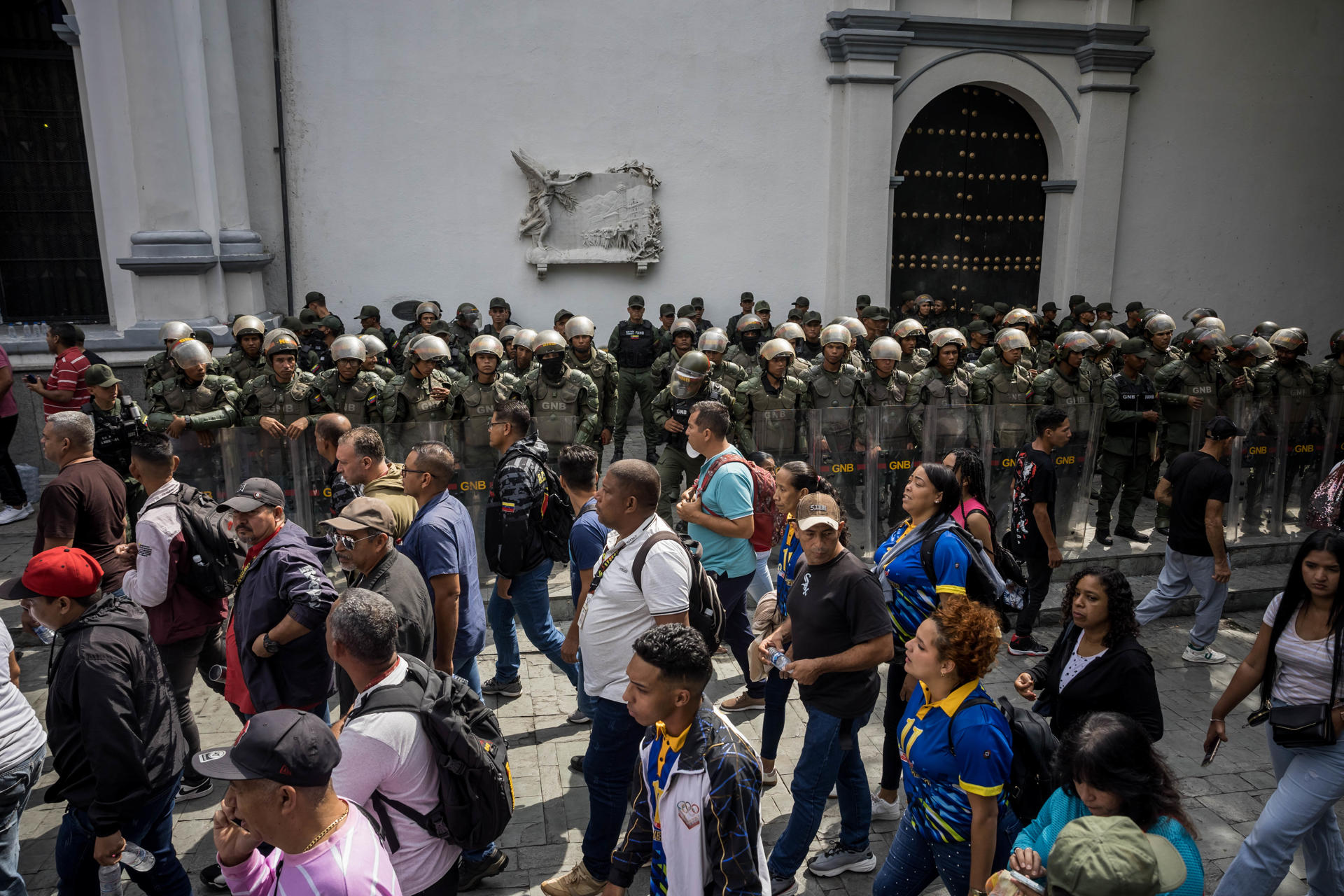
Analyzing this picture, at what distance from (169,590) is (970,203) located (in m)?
14.0

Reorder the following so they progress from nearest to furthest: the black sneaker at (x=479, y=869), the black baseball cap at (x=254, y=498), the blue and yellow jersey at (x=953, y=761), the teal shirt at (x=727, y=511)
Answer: the blue and yellow jersey at (x=953, y=761), the black baseball cap at (x=254, y=498), the black sneaker at (x=479, y=869), the teal shirt at (x=727, y=511)

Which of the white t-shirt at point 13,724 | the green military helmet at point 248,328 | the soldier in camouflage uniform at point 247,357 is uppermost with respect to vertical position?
the green military helmet at point 248,328

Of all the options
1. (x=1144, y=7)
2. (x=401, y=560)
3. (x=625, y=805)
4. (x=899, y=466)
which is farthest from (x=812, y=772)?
(x=1144, y=7)

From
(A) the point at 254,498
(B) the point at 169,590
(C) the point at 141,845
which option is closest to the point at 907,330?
(A) the point at 254,498

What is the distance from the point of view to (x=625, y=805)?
394 centimetres

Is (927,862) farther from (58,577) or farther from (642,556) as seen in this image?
(58,577)

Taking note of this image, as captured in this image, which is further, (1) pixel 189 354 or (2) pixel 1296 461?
(2) pixel 1296 461

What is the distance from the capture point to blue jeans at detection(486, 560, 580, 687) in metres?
5.40

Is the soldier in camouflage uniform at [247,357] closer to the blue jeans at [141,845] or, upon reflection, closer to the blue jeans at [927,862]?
the blue jeans at [141,845]

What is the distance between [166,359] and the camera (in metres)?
8.97

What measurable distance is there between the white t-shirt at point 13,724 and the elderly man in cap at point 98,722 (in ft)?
0.57

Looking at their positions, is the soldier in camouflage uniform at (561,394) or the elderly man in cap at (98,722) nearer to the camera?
the elderly man in cap at (98,722)

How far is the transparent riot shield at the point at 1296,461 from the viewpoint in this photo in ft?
27.2

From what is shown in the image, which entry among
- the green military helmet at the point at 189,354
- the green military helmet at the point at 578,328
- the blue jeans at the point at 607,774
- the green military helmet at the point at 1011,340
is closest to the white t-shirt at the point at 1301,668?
the blue jeans at the point at 607,774
